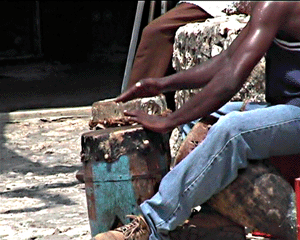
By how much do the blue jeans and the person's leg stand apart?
248 cm

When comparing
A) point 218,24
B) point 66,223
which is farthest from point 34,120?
point 66,223

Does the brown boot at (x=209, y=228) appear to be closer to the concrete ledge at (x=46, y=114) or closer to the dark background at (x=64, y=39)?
the concrete ledge at (x=46, y=114)

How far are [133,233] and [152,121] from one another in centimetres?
54

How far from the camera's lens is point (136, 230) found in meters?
4.07

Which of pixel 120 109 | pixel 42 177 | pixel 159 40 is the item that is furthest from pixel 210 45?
pixel 120 109

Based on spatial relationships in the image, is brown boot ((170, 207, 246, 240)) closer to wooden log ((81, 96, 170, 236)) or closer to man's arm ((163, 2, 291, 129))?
wooden log ((81, 96, 170, 236))

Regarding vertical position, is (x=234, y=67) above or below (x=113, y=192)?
above

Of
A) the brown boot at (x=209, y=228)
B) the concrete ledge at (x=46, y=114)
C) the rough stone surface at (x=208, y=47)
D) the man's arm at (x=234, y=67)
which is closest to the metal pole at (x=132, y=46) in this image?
the concrete ledge at (x=46, y=114)

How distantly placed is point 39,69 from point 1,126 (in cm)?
373

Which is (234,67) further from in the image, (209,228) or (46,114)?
(46,114)

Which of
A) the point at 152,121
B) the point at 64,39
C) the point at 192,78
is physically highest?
the point at 192,78

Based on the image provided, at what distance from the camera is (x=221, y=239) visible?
4109 millimetres

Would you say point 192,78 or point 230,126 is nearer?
point 230,126

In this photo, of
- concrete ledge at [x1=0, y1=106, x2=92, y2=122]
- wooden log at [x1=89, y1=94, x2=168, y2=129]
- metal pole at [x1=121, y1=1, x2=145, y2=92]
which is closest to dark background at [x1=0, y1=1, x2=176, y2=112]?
concrete ledge at [x1=0, y1=106, x2=92, y2=122]
